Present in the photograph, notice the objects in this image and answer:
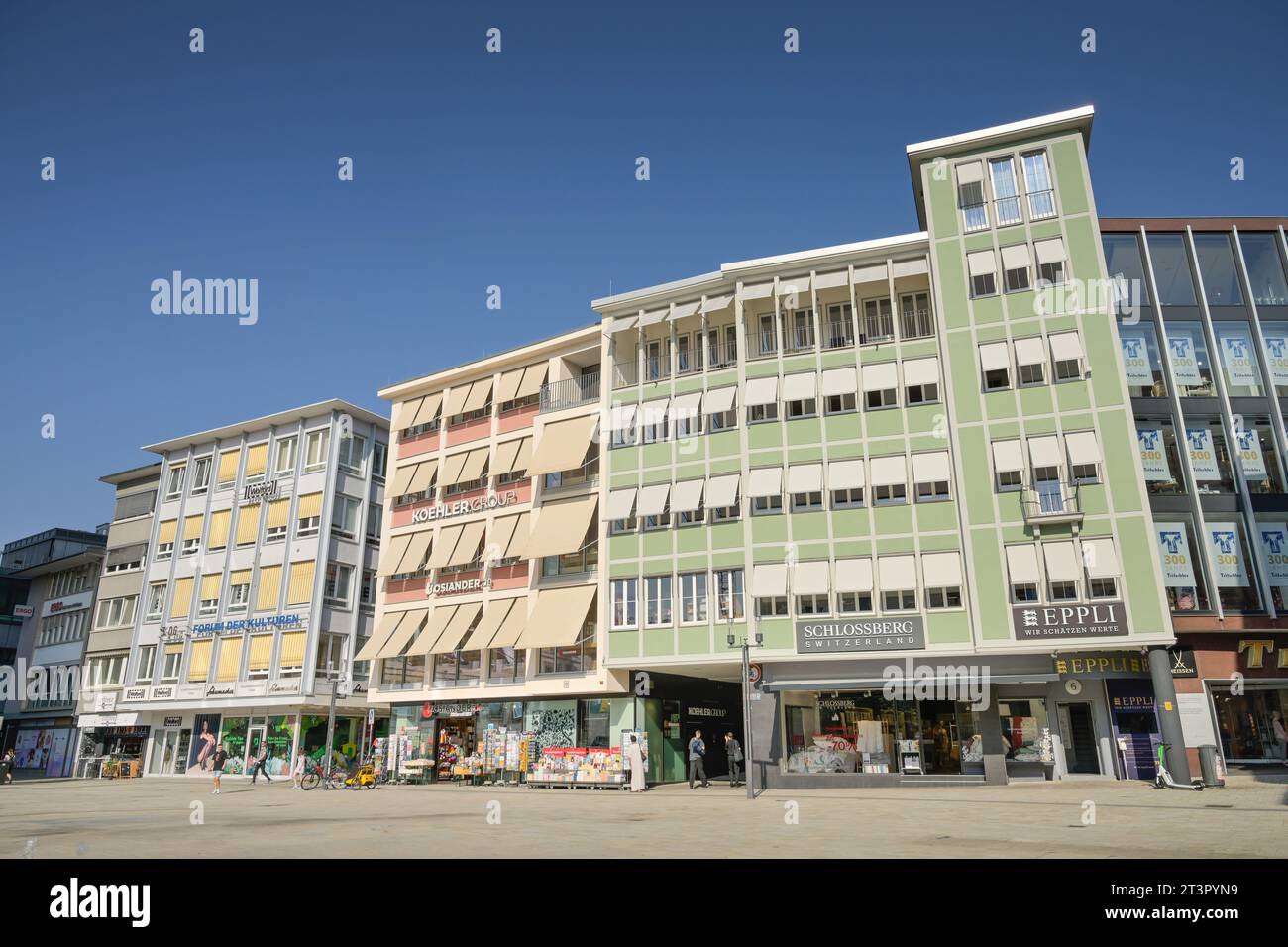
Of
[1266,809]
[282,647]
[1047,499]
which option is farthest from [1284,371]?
[282,647]

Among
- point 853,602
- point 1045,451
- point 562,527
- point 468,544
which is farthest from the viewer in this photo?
point 468,544

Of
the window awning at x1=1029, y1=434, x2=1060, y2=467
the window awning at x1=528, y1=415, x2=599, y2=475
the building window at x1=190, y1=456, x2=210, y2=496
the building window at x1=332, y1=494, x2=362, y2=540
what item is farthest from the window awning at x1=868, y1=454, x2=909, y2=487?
the building window at x1=190, y1=456, x2=210, y2=496

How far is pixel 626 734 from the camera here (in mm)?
33688

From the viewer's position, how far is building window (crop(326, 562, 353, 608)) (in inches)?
1836

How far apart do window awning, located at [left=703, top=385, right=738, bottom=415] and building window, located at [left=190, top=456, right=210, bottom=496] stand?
111 feet

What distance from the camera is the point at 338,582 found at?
47312 mm

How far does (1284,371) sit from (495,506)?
3431 centimetres

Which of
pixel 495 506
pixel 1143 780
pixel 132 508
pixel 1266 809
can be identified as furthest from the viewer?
pixel 132 508

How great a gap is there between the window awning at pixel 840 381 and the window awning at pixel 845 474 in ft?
9.33

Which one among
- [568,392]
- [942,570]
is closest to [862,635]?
[942,570]

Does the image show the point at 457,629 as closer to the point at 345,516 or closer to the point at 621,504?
the point at 621,504

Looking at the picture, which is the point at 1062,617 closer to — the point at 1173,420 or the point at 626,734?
the point at 1173,420

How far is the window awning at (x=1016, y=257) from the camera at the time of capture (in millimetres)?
32625

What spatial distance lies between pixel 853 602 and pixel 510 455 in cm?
1791
